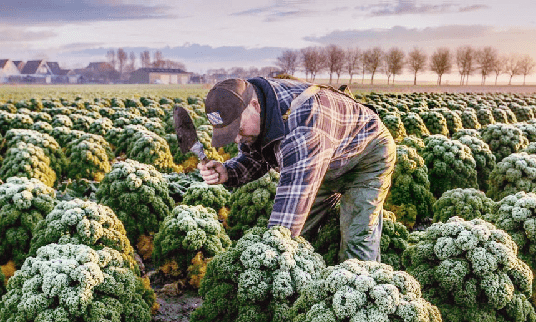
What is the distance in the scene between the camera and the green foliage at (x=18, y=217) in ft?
21.0

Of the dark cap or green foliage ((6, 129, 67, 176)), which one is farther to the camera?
green foliage ((6, 129, 67, 176))

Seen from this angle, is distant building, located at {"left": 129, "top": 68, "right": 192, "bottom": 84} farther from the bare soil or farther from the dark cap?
the dark cap

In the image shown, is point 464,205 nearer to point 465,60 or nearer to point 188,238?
point 188,238

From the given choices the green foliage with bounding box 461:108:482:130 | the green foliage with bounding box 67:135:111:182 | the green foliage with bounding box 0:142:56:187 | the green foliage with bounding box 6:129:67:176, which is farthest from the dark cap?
the green foliage with bounding box 461:108:482:130

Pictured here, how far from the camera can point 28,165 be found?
10461 mm

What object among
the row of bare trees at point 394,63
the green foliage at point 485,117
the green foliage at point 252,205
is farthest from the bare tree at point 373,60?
the green foliage at point 252,205

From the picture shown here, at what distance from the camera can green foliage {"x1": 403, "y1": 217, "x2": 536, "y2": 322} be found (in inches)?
162

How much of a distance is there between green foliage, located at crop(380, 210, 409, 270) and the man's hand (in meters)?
1.91

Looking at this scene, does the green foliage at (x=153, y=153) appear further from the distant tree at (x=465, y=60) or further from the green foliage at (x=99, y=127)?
the distant tree at (x=465, y=60)

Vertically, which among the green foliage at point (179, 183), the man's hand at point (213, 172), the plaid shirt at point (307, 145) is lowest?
the green foliage at point (179, 183)

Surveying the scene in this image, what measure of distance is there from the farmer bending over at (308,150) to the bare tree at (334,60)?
87.0m

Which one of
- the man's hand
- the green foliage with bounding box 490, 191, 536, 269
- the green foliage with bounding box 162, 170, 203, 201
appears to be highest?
the man's hand

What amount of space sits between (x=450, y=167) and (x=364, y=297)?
8.01 metres

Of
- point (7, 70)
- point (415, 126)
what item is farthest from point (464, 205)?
point (7, 70)
